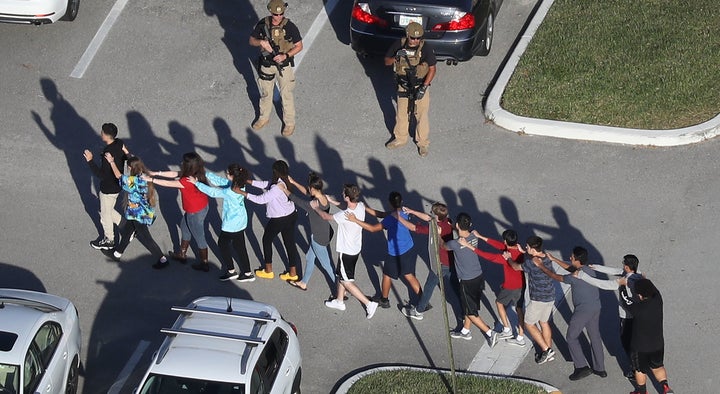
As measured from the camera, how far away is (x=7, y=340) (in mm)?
9984

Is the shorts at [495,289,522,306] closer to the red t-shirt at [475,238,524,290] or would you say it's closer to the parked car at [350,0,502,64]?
the red t-shirt at [475,238,524,290]

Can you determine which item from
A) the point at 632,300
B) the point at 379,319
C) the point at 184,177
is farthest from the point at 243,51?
the point at 632,300

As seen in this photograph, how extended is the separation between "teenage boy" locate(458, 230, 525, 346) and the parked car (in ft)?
14.2

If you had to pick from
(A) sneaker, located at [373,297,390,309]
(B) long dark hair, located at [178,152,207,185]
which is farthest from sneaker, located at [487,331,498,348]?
(B) long dark hair, located at [178,152,207,185]

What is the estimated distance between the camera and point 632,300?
10289 millimetres

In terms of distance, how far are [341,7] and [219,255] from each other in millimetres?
5637

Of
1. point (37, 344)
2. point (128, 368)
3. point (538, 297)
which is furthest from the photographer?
point (128, 368)

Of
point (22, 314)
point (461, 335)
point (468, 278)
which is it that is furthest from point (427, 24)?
point (22, 314)

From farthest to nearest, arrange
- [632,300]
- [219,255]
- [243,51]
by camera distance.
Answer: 1. [243,51]
2. [219,255]
3. [632,300]

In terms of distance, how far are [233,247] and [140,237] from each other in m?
1.07

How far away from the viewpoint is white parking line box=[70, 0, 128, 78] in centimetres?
1590

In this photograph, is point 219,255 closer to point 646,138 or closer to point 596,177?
point 596,177

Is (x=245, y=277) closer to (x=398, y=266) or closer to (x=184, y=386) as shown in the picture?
(x=398, y=266)

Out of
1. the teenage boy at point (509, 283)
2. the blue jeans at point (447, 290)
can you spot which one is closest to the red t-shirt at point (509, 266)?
the teenage boy at point (509, 283)
